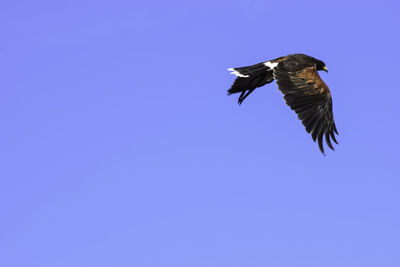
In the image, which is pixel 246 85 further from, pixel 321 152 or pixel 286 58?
pixel 321 152

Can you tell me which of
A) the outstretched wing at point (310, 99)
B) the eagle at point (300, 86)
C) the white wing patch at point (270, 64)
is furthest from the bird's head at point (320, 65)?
the white wing patch at point (270, 64)

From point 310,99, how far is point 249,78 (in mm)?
2044

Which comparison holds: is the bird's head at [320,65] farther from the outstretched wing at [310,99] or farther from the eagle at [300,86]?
the outstretched wing at [310,99]

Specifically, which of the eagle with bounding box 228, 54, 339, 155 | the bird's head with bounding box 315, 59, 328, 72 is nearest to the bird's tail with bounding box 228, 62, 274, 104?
the eagle with bounding box 228, 54, 339, 155

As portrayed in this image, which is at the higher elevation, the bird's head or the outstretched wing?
the bird's head

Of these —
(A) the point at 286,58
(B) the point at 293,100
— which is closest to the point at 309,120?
(B) the point at 293,100

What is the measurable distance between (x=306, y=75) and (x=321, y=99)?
0.69m

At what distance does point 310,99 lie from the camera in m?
16.7

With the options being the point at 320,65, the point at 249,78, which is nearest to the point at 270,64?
the point at 249,78

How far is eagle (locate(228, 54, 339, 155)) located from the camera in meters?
16.3

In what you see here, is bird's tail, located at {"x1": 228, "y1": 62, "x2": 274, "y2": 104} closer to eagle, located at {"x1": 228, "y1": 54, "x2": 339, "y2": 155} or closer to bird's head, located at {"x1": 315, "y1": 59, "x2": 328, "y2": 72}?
eagle, located at {"x1": 228, "y1": 54, "x2": 339, "y2": 155}

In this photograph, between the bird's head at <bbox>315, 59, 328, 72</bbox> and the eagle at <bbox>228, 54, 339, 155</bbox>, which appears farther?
the bird's head at <bbox>315, 59, 328, 72</bbox>

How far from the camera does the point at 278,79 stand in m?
16.9

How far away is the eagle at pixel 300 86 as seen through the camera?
16.3 m
